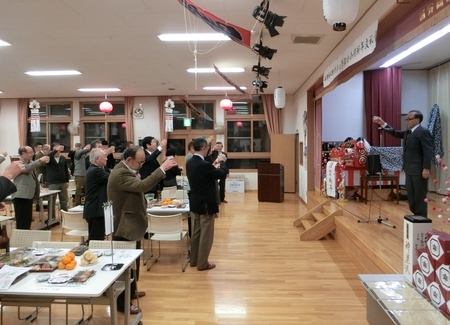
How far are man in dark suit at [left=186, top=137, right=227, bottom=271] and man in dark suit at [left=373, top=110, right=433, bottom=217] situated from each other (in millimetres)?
2464

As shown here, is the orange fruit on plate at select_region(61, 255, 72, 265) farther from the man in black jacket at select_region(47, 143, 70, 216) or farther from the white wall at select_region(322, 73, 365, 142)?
the white wall at select_region(322, 73, 365, 142)

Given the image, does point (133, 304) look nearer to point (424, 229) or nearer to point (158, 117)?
point (424, 229)

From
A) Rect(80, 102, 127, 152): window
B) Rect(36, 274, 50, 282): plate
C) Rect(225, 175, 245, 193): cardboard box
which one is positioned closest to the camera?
Rect(36, 274, 50, 282): plate

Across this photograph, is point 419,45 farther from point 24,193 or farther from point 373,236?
point 24,193

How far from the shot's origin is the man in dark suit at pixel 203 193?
424cm

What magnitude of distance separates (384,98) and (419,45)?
7.95ft

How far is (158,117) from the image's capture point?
1167cm

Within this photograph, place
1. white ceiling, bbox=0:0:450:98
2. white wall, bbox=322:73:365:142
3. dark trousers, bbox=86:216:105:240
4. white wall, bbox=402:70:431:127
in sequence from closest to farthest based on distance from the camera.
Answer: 1. dark trousers, bbox=86:216:105:240
2. white ceiling, bbox=0:0:450:98
3. white wall, bbox=402:70:431:127
4. white wall, bbox=322:73:365:142

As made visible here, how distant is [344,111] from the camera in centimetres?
912

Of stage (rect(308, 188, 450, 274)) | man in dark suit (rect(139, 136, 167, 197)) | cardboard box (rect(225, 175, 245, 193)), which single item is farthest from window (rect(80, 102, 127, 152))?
stage (rect(308, 188, 450, 274))

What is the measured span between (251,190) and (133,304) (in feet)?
27.8

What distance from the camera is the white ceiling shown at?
4.10 metres

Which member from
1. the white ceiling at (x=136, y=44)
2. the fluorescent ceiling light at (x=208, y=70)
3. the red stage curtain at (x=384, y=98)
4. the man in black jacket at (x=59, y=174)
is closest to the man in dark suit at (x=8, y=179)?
the white ceiling at (x=136, y=44)

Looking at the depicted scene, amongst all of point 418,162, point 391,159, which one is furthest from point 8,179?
point 391,159
